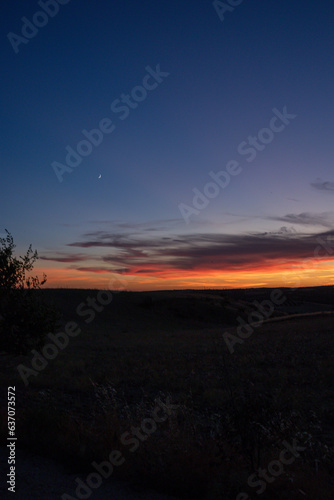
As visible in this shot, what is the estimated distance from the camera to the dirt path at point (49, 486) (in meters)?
6.57

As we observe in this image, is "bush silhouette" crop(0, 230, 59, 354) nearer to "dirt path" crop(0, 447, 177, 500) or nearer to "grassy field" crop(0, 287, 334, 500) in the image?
"grassy field" crop(0, 287, 334, 500)

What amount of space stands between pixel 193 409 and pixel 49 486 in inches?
314

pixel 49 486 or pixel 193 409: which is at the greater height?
pixel 49 486

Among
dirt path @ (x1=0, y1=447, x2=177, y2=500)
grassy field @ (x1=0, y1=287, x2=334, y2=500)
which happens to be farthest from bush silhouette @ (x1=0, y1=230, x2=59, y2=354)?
dirt path @ (x1=0, y1=447, x2=177, y2=500)

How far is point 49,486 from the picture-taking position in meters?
6.90

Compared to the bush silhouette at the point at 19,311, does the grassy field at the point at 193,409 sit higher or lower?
lower

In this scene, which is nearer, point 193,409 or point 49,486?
point 49,486

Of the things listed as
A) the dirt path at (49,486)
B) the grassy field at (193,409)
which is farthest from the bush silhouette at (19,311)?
the dirt path at (49,486)

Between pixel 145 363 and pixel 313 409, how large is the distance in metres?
10.1

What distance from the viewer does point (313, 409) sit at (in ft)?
46.5

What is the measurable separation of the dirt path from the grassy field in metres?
0.28

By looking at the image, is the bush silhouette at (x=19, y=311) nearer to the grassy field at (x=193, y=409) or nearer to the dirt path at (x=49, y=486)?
the grassy field at (x=193, y=409)

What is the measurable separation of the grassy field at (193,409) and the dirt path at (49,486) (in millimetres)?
281

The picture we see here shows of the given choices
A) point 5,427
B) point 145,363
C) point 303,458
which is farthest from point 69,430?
point 145,363
